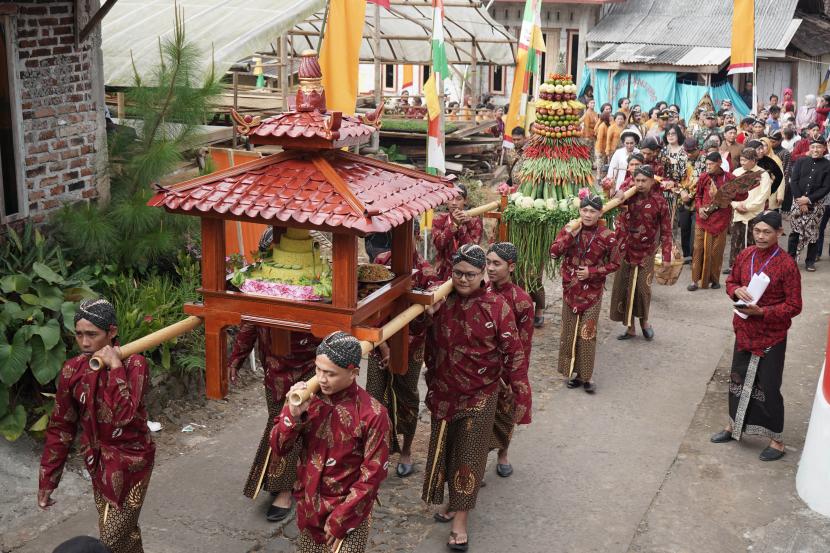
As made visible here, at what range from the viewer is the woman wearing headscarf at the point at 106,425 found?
181 inches

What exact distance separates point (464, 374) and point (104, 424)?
82.9 inches

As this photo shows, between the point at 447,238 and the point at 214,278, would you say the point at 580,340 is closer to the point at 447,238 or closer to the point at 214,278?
the point at 447,238

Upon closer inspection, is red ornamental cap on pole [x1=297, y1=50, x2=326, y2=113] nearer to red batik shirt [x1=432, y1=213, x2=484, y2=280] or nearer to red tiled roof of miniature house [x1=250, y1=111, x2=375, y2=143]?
red tiled roof of miniature house [x1=250, y1=111, x2=375, y2=143]

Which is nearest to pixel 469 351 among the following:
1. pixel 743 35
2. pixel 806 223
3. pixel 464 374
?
pixel 464 374

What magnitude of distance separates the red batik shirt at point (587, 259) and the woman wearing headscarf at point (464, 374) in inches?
96.1

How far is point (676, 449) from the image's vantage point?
733 centimetres

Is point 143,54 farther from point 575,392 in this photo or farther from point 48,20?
point 575,392

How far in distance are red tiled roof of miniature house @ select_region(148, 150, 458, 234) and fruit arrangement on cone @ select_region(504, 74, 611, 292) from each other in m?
4.47

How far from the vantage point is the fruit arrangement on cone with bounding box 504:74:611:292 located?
9.34 meters

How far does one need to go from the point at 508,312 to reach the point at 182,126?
3616mm

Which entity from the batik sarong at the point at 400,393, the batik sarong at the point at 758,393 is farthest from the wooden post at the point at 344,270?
the batik sarong at the point at 758,393

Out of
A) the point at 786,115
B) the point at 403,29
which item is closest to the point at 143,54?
the point at 403,29

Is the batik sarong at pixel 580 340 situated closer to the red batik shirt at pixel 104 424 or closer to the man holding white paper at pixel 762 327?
the man holding white paper at pixel 762 327

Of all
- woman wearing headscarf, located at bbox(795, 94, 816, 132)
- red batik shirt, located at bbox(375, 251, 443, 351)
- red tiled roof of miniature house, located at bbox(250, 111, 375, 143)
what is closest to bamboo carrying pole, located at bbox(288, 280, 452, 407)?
red batik shirt, located at bbox(375, 251, 443, 351)
